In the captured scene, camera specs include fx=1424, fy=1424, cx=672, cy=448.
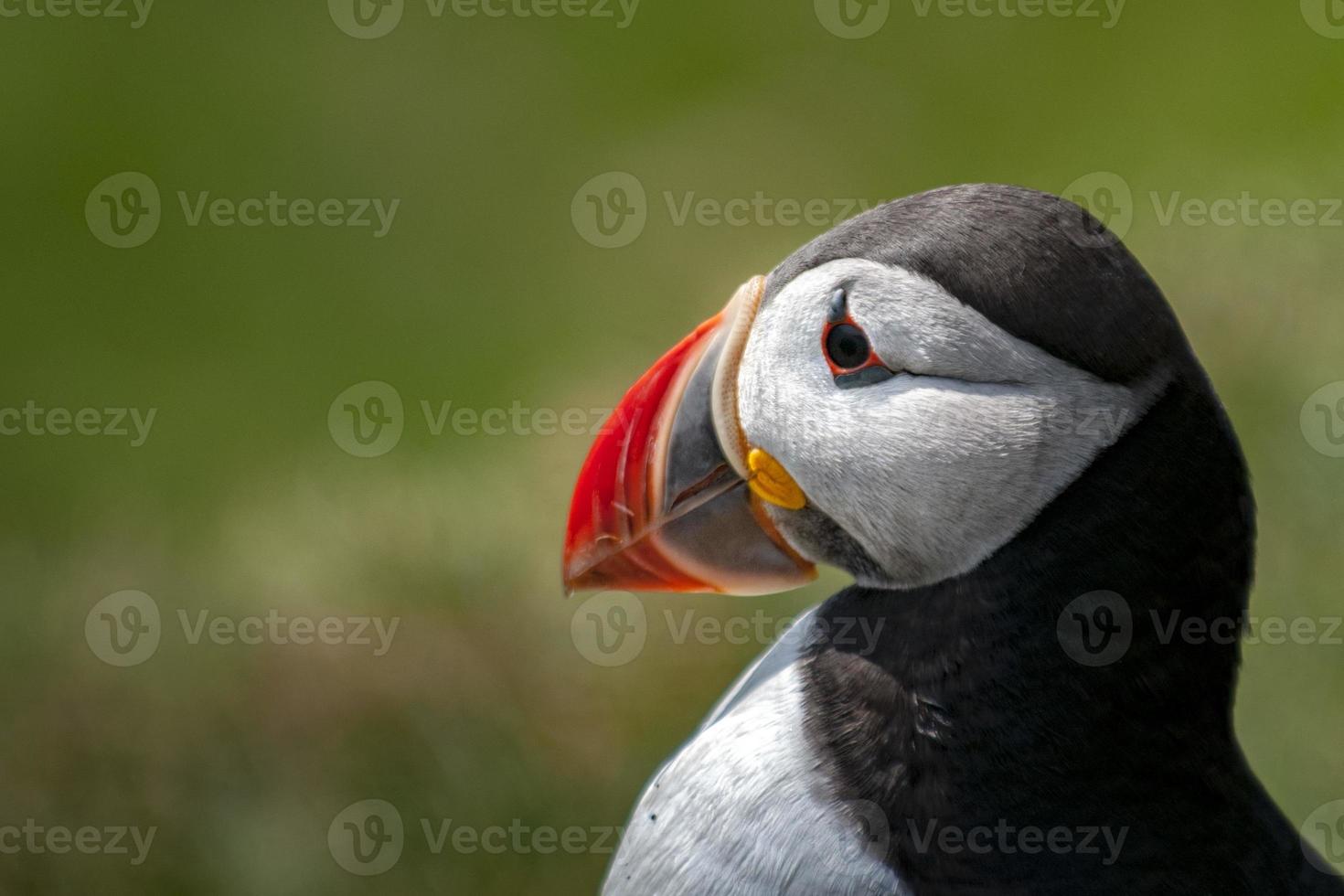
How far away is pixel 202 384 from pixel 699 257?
2.12 meters

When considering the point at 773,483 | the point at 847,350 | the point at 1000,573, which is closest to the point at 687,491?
the point at 773,483

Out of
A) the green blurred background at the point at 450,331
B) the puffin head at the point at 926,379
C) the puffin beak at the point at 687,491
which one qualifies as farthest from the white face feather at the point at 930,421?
the green blurred background at the point at 450,331

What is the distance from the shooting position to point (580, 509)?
1.96 metres

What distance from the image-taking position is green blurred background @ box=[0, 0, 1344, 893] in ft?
11.5

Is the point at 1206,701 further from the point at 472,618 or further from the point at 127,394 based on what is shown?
the point at 127,394

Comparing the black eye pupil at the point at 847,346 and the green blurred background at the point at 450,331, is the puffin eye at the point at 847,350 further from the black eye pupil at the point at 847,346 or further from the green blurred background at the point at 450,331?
the green blurred background at the point at 450,331

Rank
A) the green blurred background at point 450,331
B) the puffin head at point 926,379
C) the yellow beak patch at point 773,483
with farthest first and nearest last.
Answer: the green blurred background at point 450,331 → the yellow beak patch at point 773,483 → the puffin head at point 926,379

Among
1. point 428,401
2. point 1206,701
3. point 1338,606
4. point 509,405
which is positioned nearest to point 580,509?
point 1206,701

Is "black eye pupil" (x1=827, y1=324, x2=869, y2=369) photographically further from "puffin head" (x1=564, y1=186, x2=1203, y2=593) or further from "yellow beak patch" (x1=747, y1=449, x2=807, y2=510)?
"yellow beak patch" (x1=747, y1=449, x2=807, y2=510)

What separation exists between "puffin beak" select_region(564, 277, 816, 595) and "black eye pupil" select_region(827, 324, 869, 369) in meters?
0.18

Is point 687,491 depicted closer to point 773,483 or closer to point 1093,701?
point 773,483

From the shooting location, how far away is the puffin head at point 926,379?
162 centimetres

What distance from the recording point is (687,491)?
1.92 m

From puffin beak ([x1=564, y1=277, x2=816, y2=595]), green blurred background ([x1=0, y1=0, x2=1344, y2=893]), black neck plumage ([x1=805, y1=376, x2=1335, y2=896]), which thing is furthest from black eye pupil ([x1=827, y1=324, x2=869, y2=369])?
green blurred background ([x1=0, y1=0, x2=1344, y2=893])
